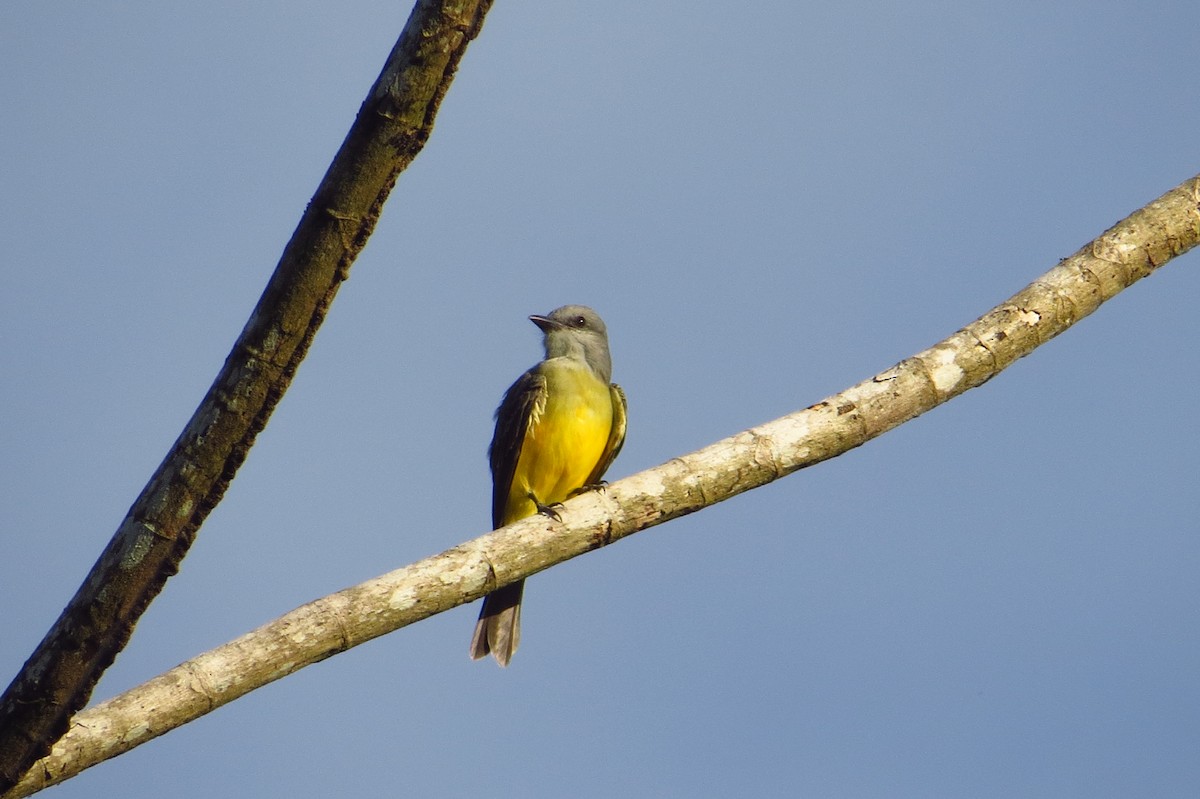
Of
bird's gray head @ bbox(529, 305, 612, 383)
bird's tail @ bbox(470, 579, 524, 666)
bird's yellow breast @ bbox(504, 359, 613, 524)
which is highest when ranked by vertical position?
bird's gray head @ bbox(529, 305, 612, 383)

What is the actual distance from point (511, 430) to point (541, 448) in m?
0.28

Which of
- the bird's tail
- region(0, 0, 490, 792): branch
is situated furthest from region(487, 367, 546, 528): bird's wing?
region(0, 0, 490, 792): branch

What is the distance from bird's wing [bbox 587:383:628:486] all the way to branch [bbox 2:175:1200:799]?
388 cm

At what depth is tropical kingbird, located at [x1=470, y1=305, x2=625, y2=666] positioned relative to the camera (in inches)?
325

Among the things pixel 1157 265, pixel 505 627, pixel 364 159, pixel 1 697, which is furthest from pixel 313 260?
pixel 505 627

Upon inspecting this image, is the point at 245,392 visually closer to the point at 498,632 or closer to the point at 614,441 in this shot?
the point at 498,632

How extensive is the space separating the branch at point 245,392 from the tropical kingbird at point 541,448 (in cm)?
430

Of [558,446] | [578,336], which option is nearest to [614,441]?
[558,446]

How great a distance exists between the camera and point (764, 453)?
4891 millimetres

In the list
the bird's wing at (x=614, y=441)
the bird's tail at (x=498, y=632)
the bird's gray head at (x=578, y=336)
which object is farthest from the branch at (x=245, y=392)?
the bird's gray head at (x=578, y=336)

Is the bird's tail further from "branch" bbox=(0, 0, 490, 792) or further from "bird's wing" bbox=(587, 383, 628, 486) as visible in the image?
"branch" bbox=(0, 0, 490, 792)

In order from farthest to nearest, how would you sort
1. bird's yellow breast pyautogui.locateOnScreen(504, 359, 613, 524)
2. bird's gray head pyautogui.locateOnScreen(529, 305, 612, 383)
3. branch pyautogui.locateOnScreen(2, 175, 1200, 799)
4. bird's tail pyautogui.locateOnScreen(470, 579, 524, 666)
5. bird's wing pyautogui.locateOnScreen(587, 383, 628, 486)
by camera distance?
bird's gray head pyautogui.locateOnScreen(529, 305, 612, 383) → bird's wing pyautogui.locateOnScreen(587, 383, 628, 486) → bird's yellow breast pyautogui.locateOnScreen(504, 359, 613, 524) → bird's tail pyautogui.locateOnScreen(470, 579, 524, 666) → branch pyautogui.locateOnScreen(2, 175, 1200, 799)

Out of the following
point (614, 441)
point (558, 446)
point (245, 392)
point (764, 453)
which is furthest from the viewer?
point (614, 441)

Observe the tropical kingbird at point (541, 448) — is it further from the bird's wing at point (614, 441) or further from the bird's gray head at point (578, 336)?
the bird's gray head at point (578, 336)
